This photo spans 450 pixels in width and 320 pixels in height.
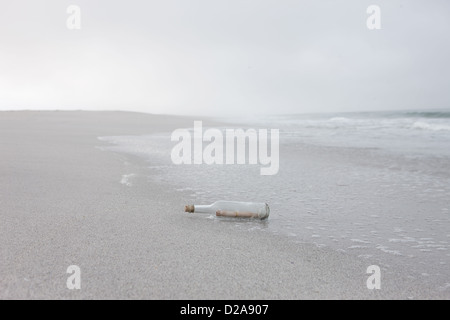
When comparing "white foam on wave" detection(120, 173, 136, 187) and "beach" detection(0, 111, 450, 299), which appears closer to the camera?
"beach" detection(0, 111, 450, 299)

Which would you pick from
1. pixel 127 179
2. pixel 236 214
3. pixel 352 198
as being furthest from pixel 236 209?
pixel 127 179

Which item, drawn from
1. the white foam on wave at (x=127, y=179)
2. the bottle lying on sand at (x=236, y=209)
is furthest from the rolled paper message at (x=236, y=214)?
the white foam on wave at (x=127, y=179)

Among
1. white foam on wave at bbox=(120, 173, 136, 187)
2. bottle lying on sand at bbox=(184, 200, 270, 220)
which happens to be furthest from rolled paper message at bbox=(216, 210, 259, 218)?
white foam on wave at bbox=(120, 173, 136, 187)

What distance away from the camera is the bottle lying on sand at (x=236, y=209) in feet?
9.68

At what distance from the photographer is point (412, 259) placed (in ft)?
7.48

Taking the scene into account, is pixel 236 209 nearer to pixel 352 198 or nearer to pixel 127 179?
pixel 352 198

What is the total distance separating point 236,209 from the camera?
304 centimetres

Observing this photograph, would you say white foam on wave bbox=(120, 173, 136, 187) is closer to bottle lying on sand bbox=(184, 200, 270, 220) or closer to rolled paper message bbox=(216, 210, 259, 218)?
bottle lying on sand bbox=(184, 200, 270, 220)

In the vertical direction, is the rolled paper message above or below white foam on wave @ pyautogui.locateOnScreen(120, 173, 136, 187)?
below

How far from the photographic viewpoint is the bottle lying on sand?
9.68ft
